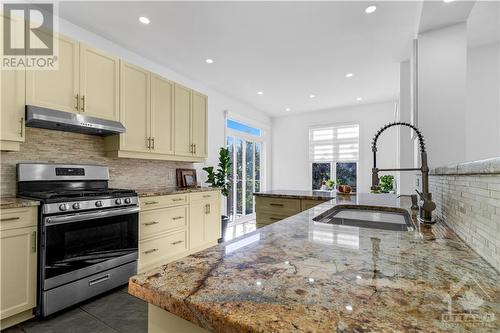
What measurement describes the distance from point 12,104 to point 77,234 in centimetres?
119

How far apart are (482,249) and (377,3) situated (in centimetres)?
258

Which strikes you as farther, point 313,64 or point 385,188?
point 385,188

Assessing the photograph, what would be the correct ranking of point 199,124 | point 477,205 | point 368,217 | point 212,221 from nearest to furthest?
point 477,205, point 368,217, point 212,221, point 199,124

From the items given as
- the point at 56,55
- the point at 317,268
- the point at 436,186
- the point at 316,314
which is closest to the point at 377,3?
the point at 436,186

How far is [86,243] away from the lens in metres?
2.14

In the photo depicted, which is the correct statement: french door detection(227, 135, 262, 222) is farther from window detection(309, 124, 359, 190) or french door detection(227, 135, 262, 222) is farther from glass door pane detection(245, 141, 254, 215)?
window detection(309, 124, 359, 190)

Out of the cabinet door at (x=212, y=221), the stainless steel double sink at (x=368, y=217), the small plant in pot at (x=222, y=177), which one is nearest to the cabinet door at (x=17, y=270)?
the cabinet door at (x=212, y=221)

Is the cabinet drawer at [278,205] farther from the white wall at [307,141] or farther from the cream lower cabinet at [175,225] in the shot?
the white wall at [307,141]

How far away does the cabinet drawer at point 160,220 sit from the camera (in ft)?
8.86

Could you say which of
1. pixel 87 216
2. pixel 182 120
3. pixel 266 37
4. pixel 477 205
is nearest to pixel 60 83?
pixel 87 216

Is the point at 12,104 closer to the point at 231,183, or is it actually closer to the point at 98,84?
the point at 98,84

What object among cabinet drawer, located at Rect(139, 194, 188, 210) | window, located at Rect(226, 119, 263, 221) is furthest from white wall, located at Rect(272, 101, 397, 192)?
cabinet drawer, located at Rect(139, 194, 188, 210)

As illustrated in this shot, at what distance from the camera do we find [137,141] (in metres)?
2.96

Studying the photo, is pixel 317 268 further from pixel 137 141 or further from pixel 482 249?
pixel 137 141
